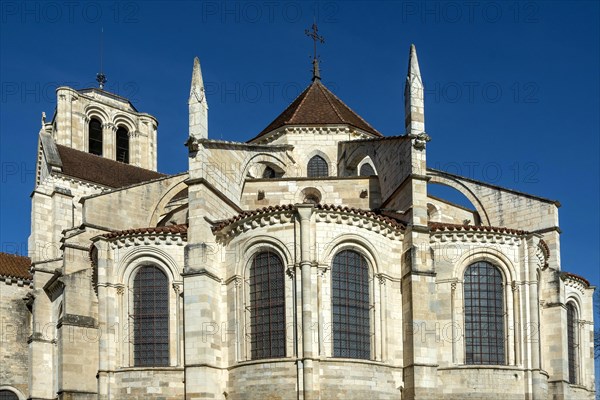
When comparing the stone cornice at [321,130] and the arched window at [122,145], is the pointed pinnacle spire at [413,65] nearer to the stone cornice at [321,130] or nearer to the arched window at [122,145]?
the stone cornice at [321,130]

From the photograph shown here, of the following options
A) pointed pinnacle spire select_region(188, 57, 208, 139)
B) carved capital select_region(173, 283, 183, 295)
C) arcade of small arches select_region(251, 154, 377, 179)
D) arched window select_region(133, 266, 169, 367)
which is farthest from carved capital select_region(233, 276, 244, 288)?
arcade of small arches select_region(251, 154, 377, 179)

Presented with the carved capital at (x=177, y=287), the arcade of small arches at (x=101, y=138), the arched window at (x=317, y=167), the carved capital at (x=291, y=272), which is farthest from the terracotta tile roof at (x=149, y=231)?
the arcade of small arches at (x=101, y=138)

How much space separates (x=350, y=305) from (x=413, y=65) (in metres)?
8.06

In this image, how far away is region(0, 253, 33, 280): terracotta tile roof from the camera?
36.7 meters

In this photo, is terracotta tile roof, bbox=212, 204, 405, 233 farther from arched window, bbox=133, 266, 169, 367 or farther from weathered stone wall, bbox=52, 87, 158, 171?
weathered stone wall, bbox=52, 87, 158, 171

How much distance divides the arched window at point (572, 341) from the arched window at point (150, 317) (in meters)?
14.4

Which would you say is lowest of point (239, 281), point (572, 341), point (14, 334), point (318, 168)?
point (572, 341)

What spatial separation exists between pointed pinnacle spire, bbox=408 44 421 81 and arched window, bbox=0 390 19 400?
20.5 metres

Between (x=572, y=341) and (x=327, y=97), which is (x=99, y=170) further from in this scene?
(x=572, y=341)

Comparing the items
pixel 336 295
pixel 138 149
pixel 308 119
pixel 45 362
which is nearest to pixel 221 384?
pixel 336 295

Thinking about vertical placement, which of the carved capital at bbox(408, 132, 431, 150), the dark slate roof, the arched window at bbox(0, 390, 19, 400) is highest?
the dark slate roof

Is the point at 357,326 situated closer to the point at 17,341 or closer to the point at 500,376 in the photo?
the point at 500,376

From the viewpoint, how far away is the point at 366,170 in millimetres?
34500

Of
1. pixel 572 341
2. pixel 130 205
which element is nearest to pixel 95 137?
pixel 130 205
